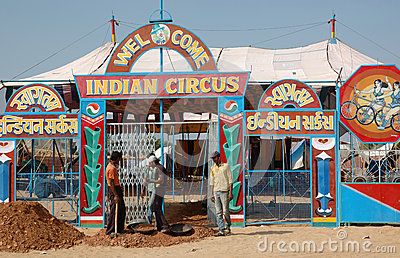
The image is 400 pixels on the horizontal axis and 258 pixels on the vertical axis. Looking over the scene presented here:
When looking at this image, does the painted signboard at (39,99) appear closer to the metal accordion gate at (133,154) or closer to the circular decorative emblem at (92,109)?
the circular decorative emblem at (92,109)

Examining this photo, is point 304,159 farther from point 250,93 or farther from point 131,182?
point 131,182

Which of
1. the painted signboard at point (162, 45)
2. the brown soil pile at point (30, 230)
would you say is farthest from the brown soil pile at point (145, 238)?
the painted signboard at point (162, 45)

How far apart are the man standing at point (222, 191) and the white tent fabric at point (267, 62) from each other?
925 cm

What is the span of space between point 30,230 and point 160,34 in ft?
16.8

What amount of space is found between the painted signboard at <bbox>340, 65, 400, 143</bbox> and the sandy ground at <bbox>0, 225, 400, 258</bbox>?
2.17m

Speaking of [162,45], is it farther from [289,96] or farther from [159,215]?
[159,215]

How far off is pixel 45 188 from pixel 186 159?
297 inches

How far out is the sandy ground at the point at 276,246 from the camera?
9.75m

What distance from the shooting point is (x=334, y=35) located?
947 inches

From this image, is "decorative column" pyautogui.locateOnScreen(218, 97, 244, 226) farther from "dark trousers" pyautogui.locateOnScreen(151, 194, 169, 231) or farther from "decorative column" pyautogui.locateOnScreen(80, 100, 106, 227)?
"decorative column" pyautogui.locateOnScreen(80, 100, 106, 227)

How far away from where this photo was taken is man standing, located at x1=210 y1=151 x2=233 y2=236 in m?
11.5

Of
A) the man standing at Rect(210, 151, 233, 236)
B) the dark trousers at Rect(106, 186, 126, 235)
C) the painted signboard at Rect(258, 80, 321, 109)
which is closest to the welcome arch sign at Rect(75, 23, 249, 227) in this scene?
the painted signboard at Rect(258, 80, 321, 109)

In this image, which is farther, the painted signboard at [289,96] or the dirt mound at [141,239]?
the painted signboard at [289,96]

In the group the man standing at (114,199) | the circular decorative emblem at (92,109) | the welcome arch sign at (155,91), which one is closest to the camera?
the man standing at (114,199)
